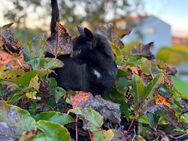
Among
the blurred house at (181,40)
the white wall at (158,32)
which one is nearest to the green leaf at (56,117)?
the white wall at (158,32)

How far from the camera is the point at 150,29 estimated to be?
15.1m

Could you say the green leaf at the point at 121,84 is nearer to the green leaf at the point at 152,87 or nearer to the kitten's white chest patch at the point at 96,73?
the kitten's white chest patch at the point at 96,73

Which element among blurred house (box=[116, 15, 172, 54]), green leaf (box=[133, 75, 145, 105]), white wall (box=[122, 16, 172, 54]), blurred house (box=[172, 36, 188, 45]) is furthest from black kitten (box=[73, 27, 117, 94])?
blurred house (box=[172, 36, 188, 45])

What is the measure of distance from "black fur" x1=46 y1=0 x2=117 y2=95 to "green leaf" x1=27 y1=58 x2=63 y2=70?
Answer: 0.52 feet

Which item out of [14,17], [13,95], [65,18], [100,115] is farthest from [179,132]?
[65,18]

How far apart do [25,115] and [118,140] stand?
9.0 inches

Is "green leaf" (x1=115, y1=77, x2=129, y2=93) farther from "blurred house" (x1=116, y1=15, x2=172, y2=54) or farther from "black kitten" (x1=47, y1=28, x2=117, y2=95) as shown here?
"blurred house" (x1=116, y1=15, x2=172, y2=54)

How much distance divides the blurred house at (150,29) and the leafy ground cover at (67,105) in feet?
33.5

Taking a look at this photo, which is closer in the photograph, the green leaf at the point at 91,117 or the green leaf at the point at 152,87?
the green leaf at the point at 91,117

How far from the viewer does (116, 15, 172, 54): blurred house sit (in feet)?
38.8

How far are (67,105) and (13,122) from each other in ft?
0.92

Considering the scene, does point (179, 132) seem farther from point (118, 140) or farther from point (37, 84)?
point (37, 84)

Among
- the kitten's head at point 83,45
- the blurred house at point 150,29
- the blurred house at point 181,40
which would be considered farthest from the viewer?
the blurred house at point 181,40

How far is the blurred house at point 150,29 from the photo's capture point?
1182 cm
